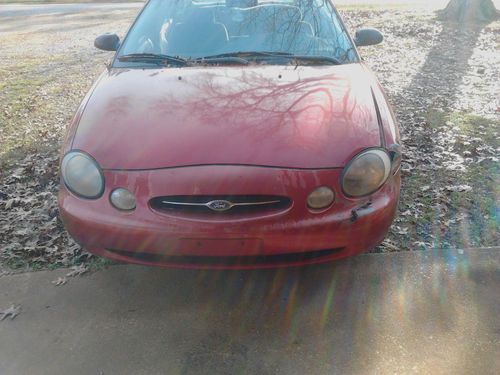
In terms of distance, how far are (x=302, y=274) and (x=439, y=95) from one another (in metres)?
4.19

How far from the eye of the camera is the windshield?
3291 mm

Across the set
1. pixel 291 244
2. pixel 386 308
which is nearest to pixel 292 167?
pixel 291 244

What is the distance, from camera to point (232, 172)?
221 centimetres

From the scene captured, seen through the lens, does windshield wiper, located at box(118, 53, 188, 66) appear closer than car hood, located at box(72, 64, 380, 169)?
No

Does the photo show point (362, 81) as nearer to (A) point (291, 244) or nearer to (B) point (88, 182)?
(A) point (291, 244)

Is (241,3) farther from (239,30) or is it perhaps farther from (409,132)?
(409,132)

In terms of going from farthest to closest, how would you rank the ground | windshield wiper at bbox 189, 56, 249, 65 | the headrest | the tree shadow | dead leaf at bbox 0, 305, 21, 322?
the tree shadow
the headrest
the ground
windshield wiper at bbox 189, 56, 249, 65
dead leaf at bbox 0, 305, 21, 322

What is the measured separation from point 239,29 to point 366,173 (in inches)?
69.3

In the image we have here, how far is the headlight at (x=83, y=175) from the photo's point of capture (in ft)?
7.66

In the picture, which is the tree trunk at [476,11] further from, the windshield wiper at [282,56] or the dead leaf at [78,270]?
the dead leaf at [78,270]

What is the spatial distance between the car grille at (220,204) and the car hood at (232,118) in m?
0.17

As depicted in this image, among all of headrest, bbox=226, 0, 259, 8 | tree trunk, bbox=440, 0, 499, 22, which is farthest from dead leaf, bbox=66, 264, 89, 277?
tree trunk, bbox=440, 0, 499, 22

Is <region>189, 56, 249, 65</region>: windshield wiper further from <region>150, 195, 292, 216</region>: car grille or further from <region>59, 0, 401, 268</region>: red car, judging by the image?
<region>150, 195, 292, 216</region>: car grille

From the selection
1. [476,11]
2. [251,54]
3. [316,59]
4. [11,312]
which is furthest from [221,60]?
[476,11]
